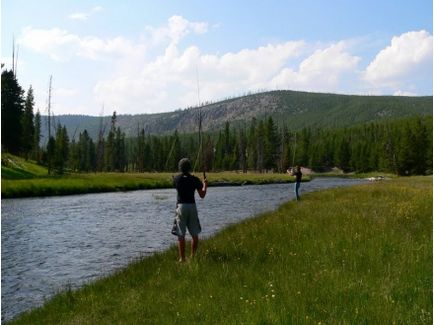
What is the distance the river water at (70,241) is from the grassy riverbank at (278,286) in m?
2.55

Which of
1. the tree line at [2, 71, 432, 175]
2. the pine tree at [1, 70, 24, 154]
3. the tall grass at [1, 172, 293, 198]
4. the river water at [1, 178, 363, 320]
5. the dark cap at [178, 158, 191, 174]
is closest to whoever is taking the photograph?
the dark cap at [178, 158, 191, 174]

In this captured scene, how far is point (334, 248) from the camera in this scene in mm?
12148

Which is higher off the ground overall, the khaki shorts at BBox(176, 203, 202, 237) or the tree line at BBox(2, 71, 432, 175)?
the tree line at BBox(2, 71, 432, 175)

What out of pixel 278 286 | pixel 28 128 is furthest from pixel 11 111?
pixel 278 286

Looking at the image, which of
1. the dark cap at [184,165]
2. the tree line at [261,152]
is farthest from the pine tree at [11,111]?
the dark cap at [184,165]

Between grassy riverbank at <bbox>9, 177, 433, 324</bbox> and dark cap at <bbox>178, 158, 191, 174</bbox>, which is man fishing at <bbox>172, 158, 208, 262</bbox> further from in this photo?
grassy riverbank at <bbox>9, 177, 433, 324</bbox>

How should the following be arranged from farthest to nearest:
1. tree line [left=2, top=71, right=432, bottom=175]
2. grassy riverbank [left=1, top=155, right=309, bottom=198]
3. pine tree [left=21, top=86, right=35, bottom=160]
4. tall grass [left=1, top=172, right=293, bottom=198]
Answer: tree line [left=2, top=71, right=432, bottom=175], pine tree [left=21, top=86, right=35, bottom=160], grassy riverbank [left=1, top=155, right=309, bottom=198], tall grass [left=1, top=172, right=293, bottom=198]

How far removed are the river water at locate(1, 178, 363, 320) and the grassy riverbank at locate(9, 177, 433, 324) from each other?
2.55m

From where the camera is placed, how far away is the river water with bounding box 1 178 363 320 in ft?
45.7

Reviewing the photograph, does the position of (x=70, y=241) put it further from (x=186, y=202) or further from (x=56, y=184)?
(x=56, y=184)

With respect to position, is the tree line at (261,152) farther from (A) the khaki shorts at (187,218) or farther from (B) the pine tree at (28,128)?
(A) the khaki shorts at (187,218)

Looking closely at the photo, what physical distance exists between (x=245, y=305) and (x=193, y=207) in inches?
219

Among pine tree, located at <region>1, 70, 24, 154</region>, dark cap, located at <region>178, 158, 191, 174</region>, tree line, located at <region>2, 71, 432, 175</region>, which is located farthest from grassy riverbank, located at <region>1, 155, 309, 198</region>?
dark cap, located at <region>178, 158, 191, 174</region>

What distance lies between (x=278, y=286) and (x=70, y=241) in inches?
586
